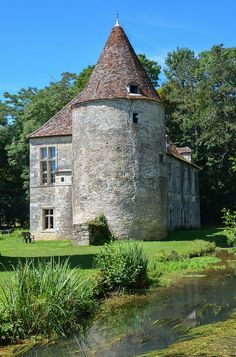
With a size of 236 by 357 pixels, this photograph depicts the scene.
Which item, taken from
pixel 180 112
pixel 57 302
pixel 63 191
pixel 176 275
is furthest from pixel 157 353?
pixel 180 112

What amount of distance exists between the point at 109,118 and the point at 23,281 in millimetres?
18810

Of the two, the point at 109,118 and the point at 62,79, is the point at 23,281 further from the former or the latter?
the point at 62,79

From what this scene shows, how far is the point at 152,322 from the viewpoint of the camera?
34.8 feet

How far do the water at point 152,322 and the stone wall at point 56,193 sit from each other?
1766 cm

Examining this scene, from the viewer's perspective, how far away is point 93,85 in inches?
1136

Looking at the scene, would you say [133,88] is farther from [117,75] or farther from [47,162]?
[47,162]

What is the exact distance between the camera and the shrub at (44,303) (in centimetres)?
940

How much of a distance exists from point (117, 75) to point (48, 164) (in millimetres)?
8461

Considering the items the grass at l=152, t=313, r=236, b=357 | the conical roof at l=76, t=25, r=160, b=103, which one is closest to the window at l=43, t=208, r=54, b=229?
the conical roof at l=76, t=25, r=160, b=103

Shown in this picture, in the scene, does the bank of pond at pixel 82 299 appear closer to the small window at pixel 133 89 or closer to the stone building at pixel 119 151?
the stone building at pixel 119 151

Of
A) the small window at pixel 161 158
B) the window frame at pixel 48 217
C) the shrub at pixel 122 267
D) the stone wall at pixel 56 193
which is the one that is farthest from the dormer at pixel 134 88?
the shrub at pixel 122 267

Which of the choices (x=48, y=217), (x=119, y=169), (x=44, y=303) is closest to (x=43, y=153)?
(x=48, y=217)

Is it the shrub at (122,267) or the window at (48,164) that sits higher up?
the window at (48,164)

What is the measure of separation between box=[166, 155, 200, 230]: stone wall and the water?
2117 cm
